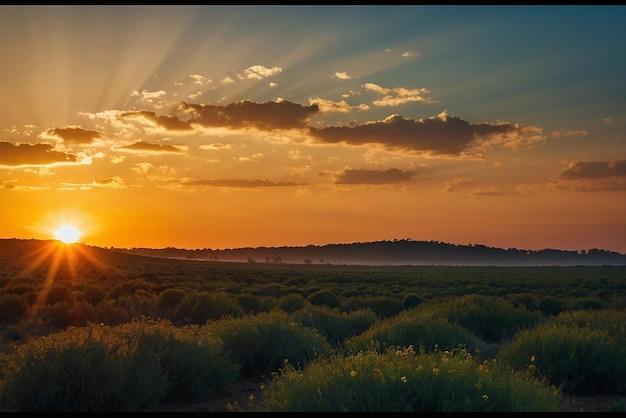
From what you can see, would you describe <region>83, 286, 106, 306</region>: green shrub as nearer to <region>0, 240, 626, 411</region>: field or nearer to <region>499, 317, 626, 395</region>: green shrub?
<region>0, 240, 626, 411</region>: field

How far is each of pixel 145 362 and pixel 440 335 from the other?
6691 mm

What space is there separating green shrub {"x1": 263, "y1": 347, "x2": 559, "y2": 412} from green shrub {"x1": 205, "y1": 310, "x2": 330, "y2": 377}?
601 cm

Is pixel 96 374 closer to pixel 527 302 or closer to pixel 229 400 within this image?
pixel 229 400

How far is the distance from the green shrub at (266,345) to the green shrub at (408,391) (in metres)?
6.01

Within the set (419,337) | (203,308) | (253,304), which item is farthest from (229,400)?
(253,304)

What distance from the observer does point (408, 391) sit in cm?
759

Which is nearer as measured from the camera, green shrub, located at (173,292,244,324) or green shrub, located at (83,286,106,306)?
green shrub, located at (173,292,244,324)

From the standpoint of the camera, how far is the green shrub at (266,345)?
46.1 feet

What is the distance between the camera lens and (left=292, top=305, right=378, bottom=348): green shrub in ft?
60.4

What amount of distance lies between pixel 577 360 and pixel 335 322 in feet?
26.4

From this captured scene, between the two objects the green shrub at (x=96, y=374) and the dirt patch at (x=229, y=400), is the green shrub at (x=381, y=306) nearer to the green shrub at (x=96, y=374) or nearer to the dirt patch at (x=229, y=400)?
the dirt patch at (x=229, y=400)

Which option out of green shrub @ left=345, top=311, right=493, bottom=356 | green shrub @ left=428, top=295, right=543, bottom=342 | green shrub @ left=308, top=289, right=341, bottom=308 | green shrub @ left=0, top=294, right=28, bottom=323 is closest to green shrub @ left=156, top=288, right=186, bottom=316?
green shrub @ left=0, top=294, right=28, bottom=323

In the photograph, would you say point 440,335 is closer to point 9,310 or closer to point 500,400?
point 500,400

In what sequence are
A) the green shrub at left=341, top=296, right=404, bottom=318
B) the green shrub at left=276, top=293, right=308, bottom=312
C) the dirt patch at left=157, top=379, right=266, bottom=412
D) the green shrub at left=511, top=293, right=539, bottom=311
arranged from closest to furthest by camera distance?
1. the dirt patch at left=157, top=379, right=266, bottom=412
2. the green shrub at left=276, top=293, right=308, bottom=312
3. the green shrub at left=341, top=296, right=404, bottom=318
4. the green shrub at left=511, top=293, right=539, bottom=311
